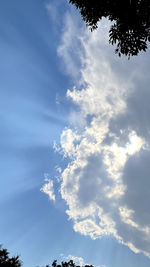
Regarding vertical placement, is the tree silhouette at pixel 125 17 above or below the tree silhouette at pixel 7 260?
above

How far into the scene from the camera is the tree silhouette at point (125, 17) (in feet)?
37.3

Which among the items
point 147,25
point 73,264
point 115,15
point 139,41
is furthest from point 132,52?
point 73,264

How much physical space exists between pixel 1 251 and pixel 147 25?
31510mm

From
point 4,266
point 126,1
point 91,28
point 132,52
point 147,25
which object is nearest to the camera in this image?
point 126,1

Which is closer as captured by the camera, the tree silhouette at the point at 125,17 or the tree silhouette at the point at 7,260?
the tree silhouette at the point at 125,17

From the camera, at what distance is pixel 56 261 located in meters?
24.8

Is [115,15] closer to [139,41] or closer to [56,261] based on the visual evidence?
[139,41]

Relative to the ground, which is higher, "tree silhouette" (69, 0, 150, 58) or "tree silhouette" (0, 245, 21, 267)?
"tree silhouette" (69, 0, 150, 58)

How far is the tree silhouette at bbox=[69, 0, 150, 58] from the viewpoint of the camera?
1137cm

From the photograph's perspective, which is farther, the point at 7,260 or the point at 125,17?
the point at 7,260

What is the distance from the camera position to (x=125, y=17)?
1188cm

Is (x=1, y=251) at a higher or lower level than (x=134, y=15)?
lower

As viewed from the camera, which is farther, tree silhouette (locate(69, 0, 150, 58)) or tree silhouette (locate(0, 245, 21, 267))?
tree silhouette (locate(0, 245, 21, 267))

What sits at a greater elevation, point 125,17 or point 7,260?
point 125,17
